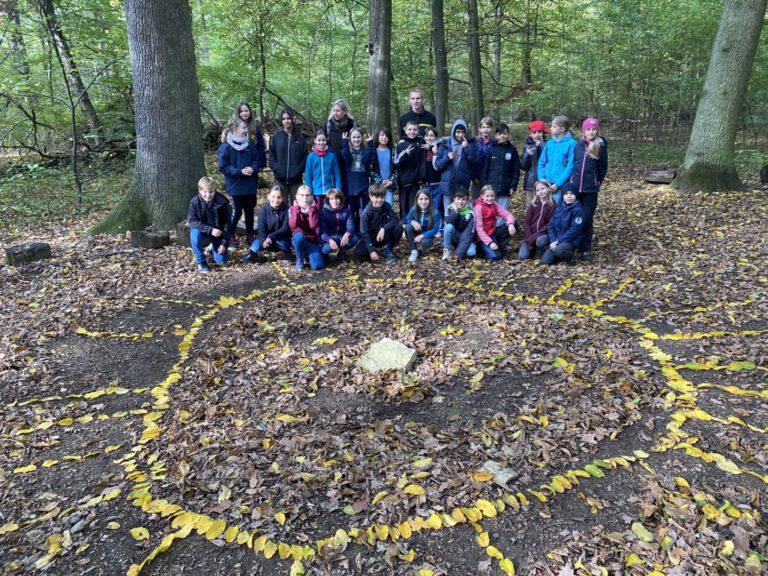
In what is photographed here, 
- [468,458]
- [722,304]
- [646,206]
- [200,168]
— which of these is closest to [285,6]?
[200,168]

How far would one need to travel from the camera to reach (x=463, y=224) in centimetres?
723

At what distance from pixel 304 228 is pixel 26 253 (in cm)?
379

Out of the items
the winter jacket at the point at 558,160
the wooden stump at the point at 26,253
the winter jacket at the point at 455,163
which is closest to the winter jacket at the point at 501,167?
the winter jacket at the point at 455,163

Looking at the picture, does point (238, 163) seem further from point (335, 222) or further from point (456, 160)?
point (456, 160)

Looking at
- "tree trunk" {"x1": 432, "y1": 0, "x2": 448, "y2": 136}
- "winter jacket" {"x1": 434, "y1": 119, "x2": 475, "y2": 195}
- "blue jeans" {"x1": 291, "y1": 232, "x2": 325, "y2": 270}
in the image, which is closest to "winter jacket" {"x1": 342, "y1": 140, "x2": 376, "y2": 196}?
"winter jacket" {"x1": 434, "y1": 119, "x2": 475, "y2": 195}

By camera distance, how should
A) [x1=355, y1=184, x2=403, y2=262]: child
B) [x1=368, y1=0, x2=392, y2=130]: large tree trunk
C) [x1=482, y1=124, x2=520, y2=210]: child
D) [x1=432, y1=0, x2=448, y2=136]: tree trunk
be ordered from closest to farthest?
[x1=355, y1=184, x2=403, y2=262]: child
[x1=482, y1=124, x2=520, y2=210]: child
[x1=368, y1=0, x2=392, y2=130]: large tree trunk
[x1=432, y1=0, x2=448, y2=136]: tree trunk

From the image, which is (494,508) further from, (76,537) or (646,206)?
(646,206)

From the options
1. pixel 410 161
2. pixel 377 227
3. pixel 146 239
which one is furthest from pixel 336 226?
pixel 146 239

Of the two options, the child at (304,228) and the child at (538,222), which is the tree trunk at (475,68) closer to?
the child at (538,222)

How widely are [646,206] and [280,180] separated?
6573mm

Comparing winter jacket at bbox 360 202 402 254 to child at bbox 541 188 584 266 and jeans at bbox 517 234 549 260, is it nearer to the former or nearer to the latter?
jeans at bbox 517 234 549 260

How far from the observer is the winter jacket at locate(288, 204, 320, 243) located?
22.4ft

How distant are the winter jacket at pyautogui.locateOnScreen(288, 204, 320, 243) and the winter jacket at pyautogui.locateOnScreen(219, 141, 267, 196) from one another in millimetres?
952

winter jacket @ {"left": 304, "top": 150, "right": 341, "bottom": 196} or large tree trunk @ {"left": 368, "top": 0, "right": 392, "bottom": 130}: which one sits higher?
large tree trunk @ {"left": 368, "top": 0, "right": 392, "bottom": 130}
